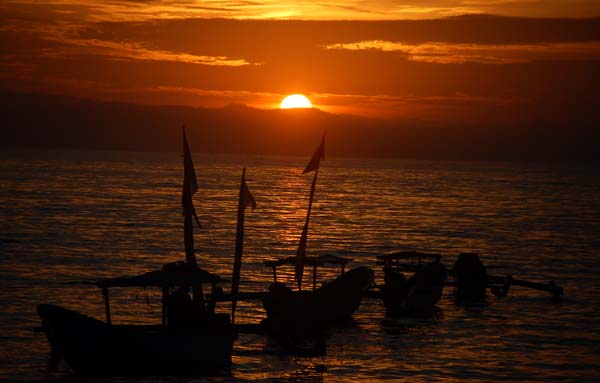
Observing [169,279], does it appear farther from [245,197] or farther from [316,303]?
[316,303]

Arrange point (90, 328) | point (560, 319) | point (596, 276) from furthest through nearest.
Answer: point (596, 276)
point (560, 319)
point (90, 328)

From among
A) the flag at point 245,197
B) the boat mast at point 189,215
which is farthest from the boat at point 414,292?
the boat mast at point 189,215

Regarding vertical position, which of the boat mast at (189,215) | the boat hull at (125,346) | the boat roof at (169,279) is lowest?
the boat hull at (125,346)

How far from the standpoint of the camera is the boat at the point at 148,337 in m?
31.7

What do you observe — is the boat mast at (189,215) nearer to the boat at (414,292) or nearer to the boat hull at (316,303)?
the boat hull at (316,303)

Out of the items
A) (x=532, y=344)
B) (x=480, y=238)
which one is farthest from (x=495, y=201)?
(x=532, y=344)

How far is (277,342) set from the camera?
3919 cm

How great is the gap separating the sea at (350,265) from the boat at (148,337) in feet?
2.10

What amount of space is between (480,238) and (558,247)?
1040 cm

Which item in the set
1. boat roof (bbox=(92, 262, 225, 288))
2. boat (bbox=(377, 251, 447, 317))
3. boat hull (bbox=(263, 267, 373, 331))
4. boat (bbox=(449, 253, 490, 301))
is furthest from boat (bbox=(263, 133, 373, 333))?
boat (bbox=(449, 253, 490, 301))

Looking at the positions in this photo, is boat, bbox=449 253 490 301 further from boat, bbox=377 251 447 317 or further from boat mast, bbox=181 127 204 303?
boat mast, bbox=181 127 204 303

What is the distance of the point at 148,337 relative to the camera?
31.9 metres

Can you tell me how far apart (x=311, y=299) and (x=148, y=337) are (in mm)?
11545

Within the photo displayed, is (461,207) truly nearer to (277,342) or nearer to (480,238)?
(480,238)
